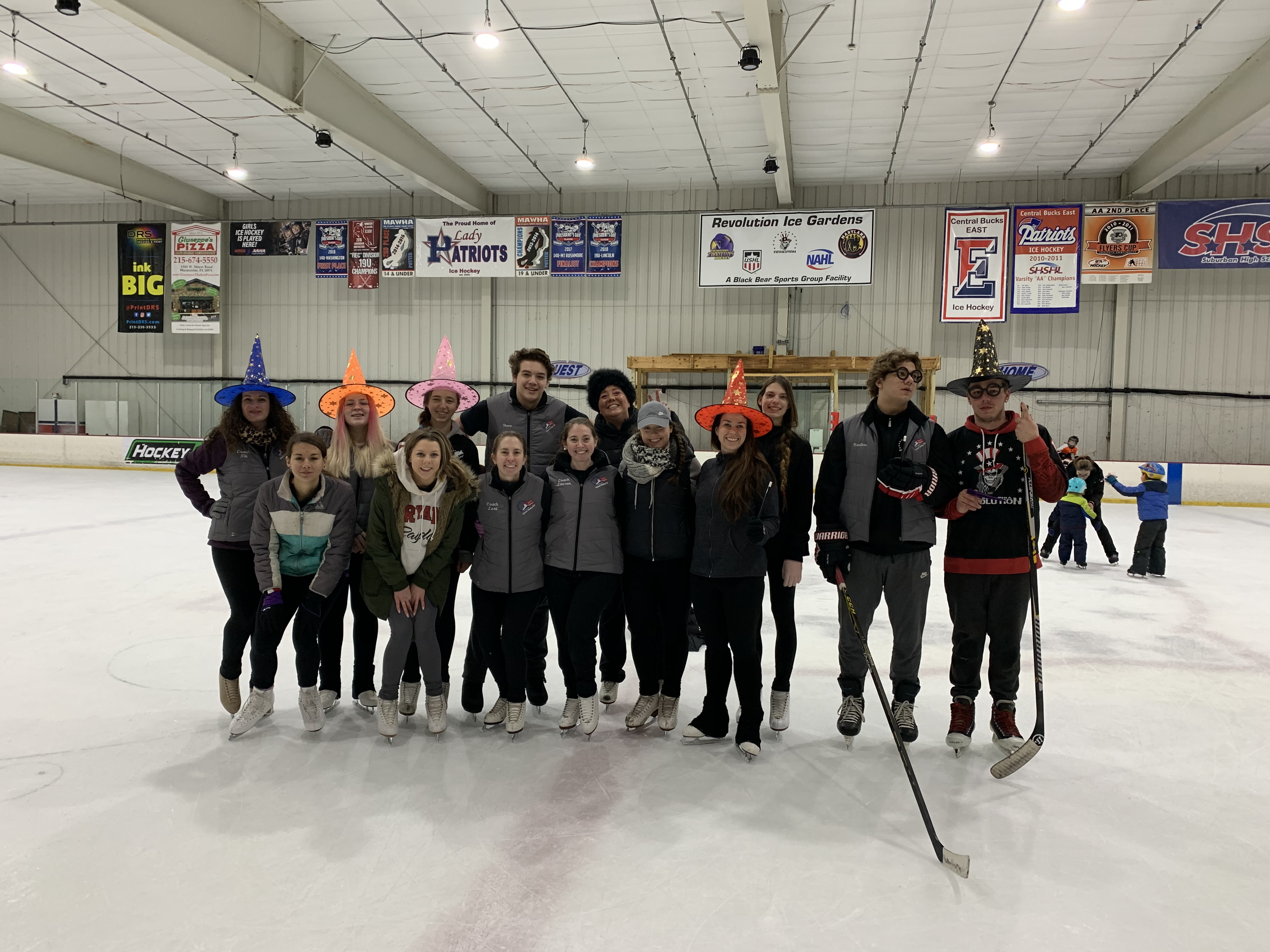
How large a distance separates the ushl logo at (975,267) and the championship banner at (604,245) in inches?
246

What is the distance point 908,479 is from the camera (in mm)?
3051

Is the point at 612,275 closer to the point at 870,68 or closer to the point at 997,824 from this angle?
the point at 870,68

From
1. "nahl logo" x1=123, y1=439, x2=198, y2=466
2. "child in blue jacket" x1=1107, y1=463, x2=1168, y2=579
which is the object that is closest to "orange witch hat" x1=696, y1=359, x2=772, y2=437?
"child in blue jacket" x1=1107, y1=463, x2=1168, y2=579

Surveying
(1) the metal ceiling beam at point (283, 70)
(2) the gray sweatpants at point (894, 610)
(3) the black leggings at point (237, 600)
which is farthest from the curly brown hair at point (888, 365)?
(1) the metal ceiling beam at point (283, 70)

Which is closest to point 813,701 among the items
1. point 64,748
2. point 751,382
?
point 64,748

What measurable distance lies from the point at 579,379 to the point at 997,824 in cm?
1460

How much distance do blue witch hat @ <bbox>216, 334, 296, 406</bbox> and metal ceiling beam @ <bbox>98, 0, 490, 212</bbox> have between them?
19.9ft

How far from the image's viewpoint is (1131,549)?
28.7ft

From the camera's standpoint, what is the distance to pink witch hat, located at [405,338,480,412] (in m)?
3.73

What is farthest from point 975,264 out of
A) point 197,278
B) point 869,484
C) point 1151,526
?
point 197,278

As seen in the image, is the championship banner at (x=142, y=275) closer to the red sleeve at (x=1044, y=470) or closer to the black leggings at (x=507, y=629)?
the black leggings at (x=507, y=629)

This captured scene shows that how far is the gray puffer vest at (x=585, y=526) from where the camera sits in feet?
10.6

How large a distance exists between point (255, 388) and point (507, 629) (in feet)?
4.89

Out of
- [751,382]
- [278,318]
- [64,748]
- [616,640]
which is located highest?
[278,318]
